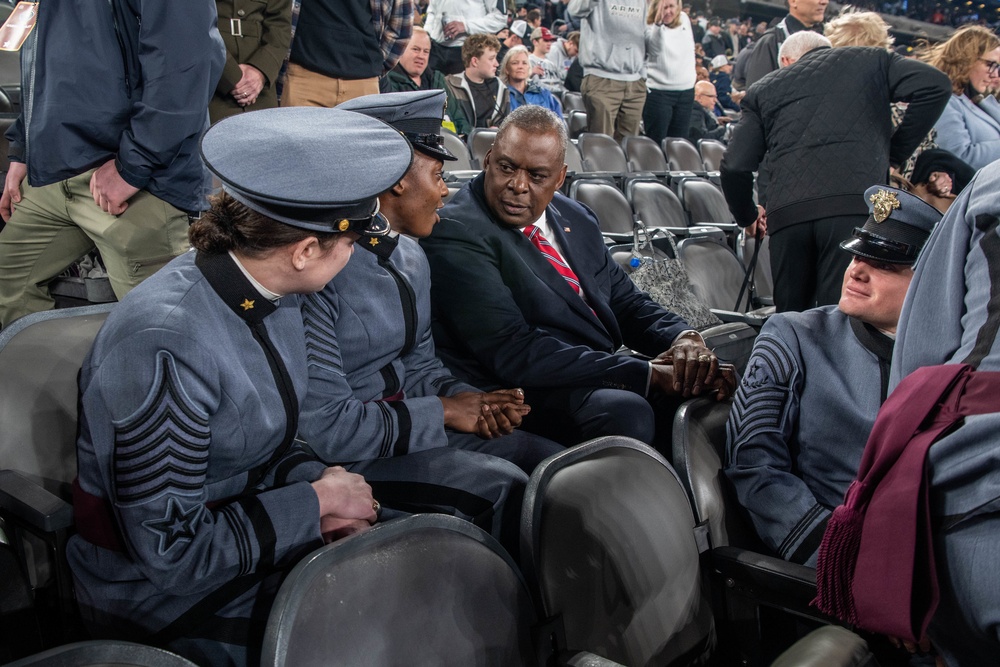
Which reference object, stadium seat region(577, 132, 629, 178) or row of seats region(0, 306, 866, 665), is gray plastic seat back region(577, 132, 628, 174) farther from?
row of seats region(0, 306, 866, 665)

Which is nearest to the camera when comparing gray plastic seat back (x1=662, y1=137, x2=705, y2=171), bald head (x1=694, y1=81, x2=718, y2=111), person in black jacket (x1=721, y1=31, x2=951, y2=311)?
person in black jacket (x1=721, y1=31, x2=951, y2=311)

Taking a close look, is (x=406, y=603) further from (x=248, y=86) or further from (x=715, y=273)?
(x=715, y=273)

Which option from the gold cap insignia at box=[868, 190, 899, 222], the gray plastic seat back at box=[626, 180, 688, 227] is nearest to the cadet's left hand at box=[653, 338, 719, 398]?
the gold cap insignia at box=[868, 190, 899, 222]

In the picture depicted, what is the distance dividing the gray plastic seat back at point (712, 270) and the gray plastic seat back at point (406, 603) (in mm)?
2378

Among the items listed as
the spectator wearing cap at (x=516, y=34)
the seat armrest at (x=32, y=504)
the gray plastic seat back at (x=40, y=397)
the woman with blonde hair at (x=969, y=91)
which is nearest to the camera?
the seat armrest at (x=32, y=504)

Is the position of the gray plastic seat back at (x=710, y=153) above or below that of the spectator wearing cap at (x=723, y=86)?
above

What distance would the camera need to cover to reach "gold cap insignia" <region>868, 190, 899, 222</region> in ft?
6.39

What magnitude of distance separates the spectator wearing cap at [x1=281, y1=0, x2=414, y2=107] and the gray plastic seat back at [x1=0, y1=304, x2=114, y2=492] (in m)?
1.95

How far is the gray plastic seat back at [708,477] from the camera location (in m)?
1.80

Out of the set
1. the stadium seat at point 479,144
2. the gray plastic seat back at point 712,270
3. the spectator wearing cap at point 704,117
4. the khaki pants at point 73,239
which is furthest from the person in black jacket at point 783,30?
the khaki pants at point 73,239

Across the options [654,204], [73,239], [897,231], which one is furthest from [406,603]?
[654,204]

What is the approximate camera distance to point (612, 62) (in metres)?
6.63

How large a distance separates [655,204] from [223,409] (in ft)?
12.9

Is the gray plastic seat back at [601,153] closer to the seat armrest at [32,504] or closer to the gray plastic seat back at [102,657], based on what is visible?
the seat armrest at [32,504]
